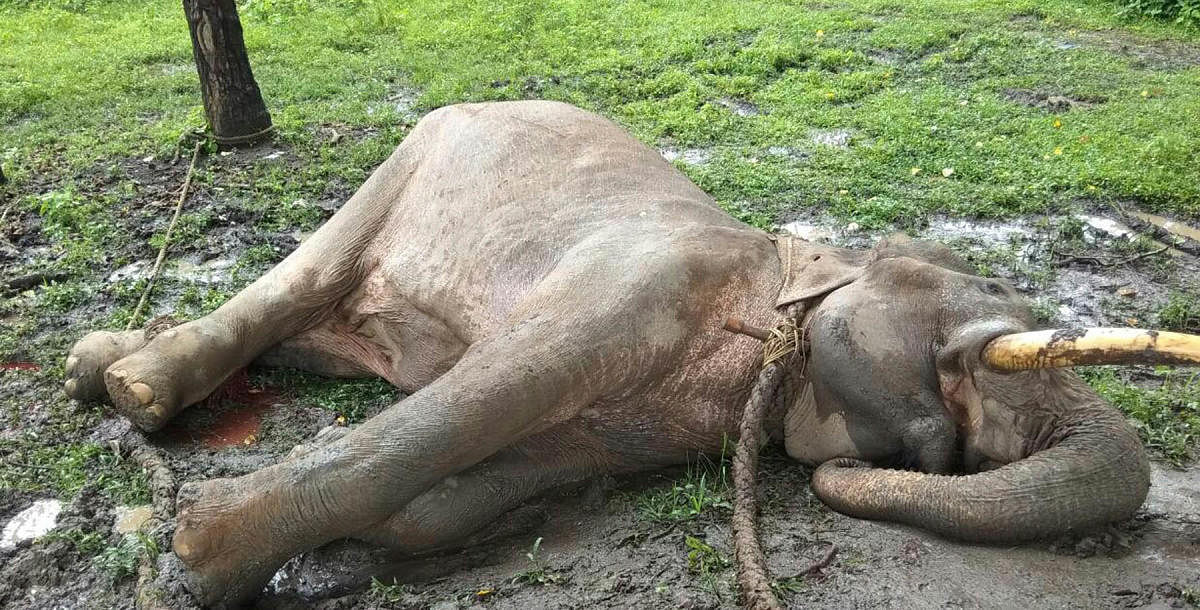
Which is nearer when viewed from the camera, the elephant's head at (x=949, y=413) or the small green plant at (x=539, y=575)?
the elephant's head at (x=949, y=413)

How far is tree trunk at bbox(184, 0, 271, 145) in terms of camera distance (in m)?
8.43

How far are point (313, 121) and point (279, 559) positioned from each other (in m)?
6.23

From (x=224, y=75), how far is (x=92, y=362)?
4.39 meters

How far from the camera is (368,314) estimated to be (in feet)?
16.3

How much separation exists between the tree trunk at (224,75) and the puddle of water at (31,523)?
15.9 feet

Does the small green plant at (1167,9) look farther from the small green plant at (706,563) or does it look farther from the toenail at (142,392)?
the toenail at (142,392)

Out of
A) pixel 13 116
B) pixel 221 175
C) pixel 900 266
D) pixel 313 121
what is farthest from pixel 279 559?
pixel 13 116

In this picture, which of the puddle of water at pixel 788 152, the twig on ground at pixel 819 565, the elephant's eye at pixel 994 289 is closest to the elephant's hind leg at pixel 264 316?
the twig on ground at pixel 819 565

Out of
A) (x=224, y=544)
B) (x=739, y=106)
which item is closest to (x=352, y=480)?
(x=224, y=544)

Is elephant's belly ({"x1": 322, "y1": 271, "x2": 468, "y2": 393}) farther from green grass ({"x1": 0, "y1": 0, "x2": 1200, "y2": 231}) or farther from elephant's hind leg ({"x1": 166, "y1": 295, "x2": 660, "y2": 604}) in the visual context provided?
green grass ({"x1": 0, "y1": 0, "x2": 1200, "y2": 231})

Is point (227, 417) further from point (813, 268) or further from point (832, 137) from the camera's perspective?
point (832, 137)

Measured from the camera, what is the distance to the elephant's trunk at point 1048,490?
124 inches

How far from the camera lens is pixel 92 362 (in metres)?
4.73

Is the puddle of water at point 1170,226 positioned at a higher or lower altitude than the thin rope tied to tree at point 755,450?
lower
